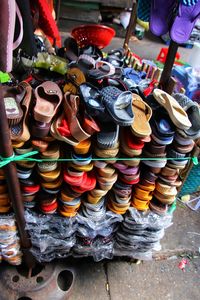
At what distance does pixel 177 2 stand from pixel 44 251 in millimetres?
1493

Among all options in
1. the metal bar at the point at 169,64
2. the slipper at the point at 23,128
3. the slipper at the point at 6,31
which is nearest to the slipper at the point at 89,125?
the slipper at the point at 23,128

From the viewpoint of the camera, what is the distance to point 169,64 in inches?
52.4

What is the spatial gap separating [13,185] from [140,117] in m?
0.64

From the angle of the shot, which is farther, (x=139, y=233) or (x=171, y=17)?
(x=139, y=233)

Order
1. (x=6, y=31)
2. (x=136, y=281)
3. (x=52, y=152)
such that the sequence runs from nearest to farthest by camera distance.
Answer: (x=6, y=31) < (x=52, y=152) < (x=136, y=281)

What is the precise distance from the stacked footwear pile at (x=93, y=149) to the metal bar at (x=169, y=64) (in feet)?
0.44

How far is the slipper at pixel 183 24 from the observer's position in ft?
3.91

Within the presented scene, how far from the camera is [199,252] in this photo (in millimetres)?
2033

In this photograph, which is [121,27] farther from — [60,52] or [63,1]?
[60,52]

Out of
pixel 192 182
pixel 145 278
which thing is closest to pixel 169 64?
pixel 192 182

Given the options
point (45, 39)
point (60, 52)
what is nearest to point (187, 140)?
point (60, 52)

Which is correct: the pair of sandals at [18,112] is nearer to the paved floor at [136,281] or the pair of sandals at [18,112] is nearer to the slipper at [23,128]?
the slipper at [23,128]

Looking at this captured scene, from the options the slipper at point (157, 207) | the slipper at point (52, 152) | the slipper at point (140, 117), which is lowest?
the slipper at point (157, 207)

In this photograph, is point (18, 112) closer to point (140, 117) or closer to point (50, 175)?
point (50, 175)
